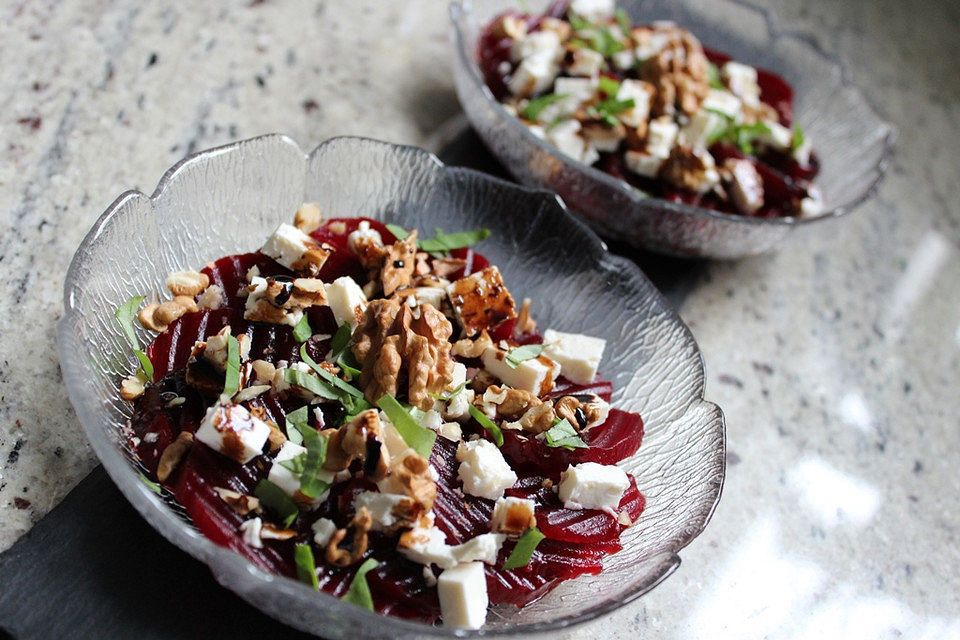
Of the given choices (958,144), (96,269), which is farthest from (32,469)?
(958,144)

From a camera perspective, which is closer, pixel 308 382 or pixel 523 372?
pixel 308 382

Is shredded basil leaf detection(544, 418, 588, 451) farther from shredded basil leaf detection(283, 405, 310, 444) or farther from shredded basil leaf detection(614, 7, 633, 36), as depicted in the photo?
shredded basil leaf detection(614, 7, 633, 36)

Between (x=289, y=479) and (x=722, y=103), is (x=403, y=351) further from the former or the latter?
(x=722, y=103)

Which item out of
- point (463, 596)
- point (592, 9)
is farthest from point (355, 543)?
point (592, 9)

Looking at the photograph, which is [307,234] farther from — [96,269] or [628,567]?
[628,567]

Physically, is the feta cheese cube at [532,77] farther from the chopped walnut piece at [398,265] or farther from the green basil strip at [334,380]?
the green basil strip at [334,380]

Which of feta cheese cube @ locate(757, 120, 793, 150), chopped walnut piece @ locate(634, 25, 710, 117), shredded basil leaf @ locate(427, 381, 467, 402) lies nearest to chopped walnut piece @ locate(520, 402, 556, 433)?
shredded basil leaf @ locate(427, 381, 467, 402)
